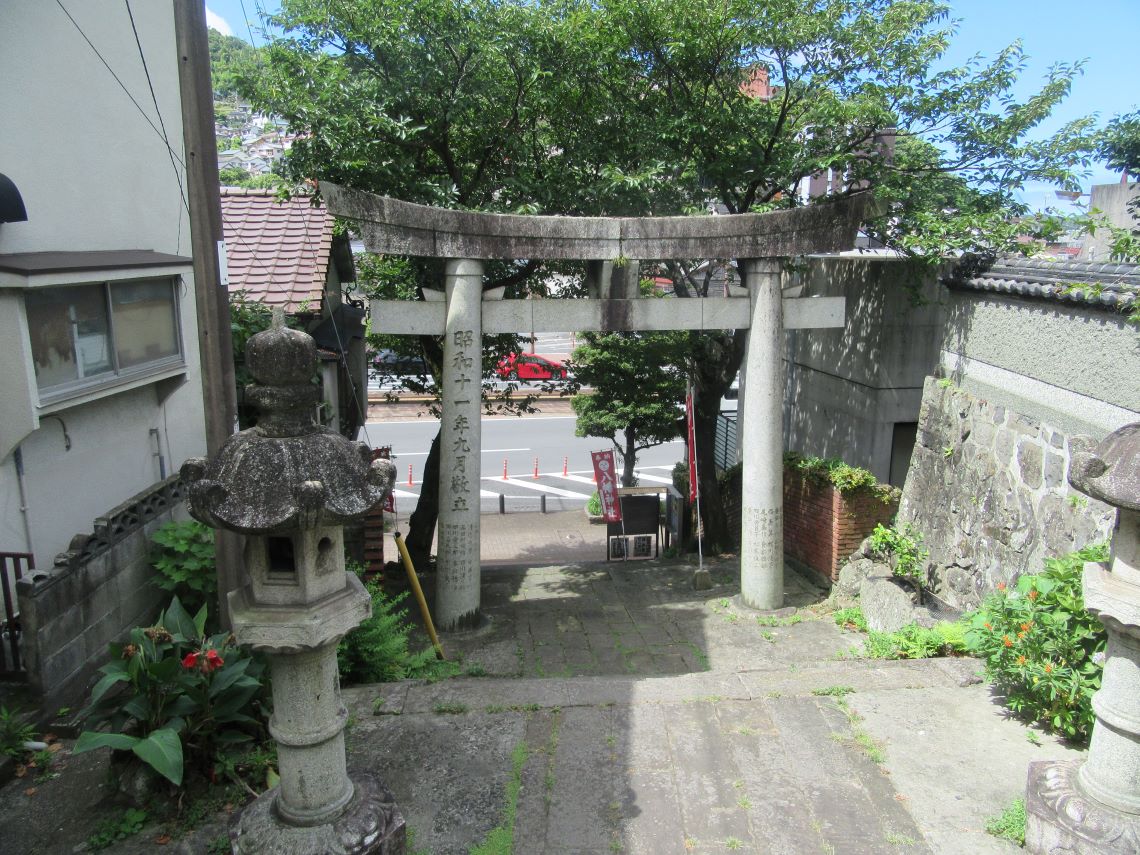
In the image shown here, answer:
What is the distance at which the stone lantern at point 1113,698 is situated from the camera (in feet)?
14.5

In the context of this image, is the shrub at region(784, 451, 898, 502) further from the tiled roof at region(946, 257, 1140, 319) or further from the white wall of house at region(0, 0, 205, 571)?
the white wall of house at region(0, 0, 205, 571)

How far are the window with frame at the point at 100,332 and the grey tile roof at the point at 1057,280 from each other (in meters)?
9.47

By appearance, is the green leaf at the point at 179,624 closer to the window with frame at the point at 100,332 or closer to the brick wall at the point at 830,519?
the window with frame at the point at 100,332

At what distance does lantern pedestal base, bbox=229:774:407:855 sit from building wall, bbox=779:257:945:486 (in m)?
9.04

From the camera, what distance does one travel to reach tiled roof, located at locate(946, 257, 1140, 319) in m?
8.20

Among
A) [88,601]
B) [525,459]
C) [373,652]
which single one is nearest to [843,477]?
[373,652]

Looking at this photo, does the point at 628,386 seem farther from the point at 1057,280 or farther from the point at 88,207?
the point at 88,207

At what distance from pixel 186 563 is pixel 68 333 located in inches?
90.3

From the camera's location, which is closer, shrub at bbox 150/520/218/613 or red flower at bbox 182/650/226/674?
red flower at bbox 182/650/226/674

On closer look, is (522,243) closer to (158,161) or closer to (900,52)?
(158,161)

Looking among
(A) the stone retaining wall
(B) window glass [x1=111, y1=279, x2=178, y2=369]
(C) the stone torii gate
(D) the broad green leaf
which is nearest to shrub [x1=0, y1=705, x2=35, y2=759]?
(D) the broad green leaf

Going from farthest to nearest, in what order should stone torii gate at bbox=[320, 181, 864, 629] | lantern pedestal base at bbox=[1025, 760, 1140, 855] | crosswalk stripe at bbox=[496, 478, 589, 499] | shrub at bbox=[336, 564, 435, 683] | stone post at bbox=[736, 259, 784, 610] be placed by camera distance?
crosswalk stripe at bbox=[496, 478, 589, 499], stone post at bbox=[736, 259, 784, 610], stone torii gate at bbox=[320, 181, 864, 629], shrub at bbox=[336, 564, 435, 683], lantern pedestal base at bbox=[1025, 760, 1140, 855]

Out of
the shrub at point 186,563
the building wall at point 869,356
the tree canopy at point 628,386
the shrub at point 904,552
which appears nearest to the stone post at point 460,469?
the shrub at point 186,563

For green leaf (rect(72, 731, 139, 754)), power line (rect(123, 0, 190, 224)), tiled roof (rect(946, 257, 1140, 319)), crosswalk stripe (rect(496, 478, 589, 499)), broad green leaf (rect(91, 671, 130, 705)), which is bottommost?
crosswalk stripe (rect(496, 478, 589, 499))
